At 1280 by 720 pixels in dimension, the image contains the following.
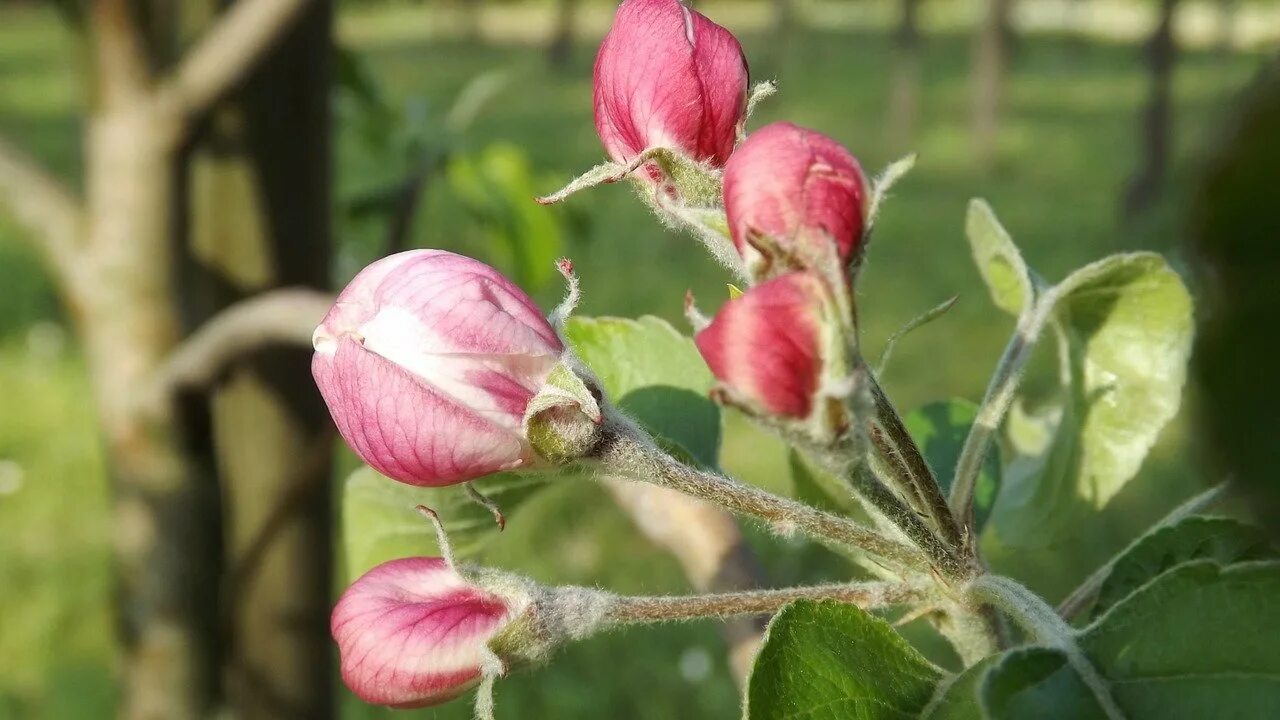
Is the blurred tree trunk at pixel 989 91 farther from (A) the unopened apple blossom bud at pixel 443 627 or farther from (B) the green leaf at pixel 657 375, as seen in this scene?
(A) the unopened apple blossom bud at pixel 443 627

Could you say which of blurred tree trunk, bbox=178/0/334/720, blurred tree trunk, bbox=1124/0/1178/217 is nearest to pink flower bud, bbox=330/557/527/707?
blurred tree trunk, bbox=178/0/334/720

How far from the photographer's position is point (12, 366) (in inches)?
238

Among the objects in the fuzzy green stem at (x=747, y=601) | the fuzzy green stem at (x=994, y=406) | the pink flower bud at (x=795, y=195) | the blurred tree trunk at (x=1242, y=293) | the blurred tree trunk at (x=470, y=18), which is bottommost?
the blurred tree trunk at (x=470, y=18)

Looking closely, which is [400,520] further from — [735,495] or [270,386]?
[270,386]

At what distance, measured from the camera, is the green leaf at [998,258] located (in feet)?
2.66

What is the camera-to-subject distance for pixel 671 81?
645 mm

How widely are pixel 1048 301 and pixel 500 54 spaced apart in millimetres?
21738

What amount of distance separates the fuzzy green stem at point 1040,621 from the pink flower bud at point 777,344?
16 cm

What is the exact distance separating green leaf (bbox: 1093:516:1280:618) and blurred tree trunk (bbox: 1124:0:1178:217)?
809 centimetres

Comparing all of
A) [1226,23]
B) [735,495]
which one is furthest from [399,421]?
[1226,23]

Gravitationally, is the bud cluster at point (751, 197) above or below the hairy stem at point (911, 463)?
above

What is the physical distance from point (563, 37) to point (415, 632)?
61.2ft

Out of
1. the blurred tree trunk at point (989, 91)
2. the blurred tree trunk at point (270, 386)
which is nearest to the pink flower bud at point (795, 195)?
the blurred tree trunk at point (270, 386)

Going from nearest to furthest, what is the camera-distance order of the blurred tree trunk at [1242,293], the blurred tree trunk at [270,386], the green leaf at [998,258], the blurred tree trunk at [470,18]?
the blurred tree trunk at [1242,293] → the green leaf at [998,258] → the blurred tree trunk at [270,386] → the blurred tree trunk at [470,18]
